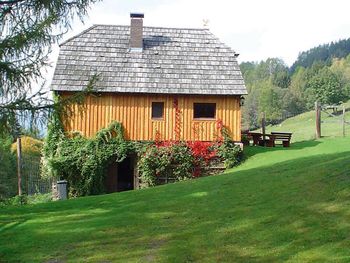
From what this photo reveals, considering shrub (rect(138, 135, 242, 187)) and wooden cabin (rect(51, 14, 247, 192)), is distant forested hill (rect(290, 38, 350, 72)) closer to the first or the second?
wooden cabin (rect(51, 14, 247, 192))

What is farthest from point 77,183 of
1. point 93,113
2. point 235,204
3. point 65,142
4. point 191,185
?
point 235,204

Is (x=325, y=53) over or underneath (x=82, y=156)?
over

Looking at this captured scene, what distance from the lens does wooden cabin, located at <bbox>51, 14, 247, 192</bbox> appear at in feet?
80.1

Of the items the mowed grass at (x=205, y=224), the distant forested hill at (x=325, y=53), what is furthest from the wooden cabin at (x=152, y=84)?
the distant forested hill at (x=325, y=53)

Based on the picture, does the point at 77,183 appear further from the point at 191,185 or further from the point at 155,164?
the point at 191,185

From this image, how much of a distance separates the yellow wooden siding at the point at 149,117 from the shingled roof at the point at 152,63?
1.72 ft

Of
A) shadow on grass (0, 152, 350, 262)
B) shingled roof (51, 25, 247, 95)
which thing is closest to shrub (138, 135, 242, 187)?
shingled roof (51, 25, 247, 95)

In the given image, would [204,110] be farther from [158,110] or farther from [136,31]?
[136,31]

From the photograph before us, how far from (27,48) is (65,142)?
13930mm

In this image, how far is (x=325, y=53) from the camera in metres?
149

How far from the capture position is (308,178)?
1350cm

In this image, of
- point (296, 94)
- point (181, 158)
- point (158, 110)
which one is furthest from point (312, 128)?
point (296, 94)

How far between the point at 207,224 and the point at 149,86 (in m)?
14.7

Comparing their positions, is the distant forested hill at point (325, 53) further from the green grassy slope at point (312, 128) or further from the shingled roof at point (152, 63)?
the shingled roof at point (152, 63)
